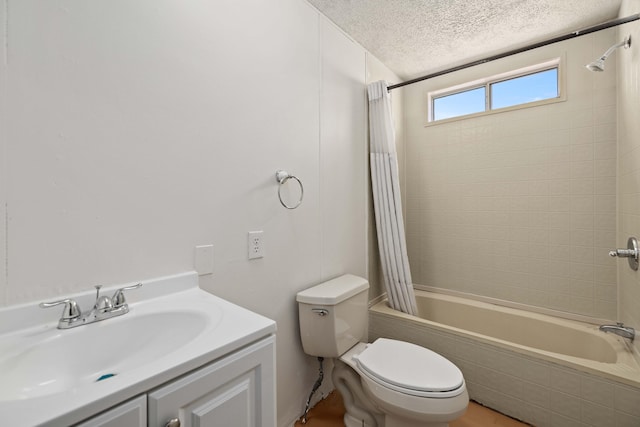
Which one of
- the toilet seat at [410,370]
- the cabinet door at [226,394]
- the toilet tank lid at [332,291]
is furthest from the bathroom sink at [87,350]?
the toilet seat at [410,370]

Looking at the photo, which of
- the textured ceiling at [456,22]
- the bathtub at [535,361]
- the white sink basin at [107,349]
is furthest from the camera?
the textured ceiling at [456,22]

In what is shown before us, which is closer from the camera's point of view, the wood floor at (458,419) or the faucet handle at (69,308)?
the faucet handle at (69,308)

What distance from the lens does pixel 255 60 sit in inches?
53.5

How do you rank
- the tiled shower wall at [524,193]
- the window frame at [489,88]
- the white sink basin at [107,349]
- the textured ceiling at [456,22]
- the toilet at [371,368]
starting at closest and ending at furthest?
the white sink basin at [107,349]
the toilet at [371,368]
the textured ceiling at [456,22]
the tiled shower wall at [524,193]
the window frame at [489,88]

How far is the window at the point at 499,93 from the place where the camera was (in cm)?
208

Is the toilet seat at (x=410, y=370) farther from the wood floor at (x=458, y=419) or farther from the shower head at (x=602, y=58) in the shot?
the shower head at (x=602, y=58)

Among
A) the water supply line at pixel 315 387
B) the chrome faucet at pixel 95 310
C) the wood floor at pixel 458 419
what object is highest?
the chrome faucet at pixel 95 310

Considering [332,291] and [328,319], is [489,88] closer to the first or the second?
[332,291]

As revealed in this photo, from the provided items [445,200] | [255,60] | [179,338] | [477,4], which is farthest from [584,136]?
[179,338]

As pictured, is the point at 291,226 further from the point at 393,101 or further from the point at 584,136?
the point at 584,136

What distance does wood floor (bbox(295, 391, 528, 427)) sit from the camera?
1.58 metres

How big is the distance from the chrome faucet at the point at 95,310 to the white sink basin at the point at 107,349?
2 centimetres

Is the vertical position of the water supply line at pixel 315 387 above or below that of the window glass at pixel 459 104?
below

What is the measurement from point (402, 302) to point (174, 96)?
1.98 meters
